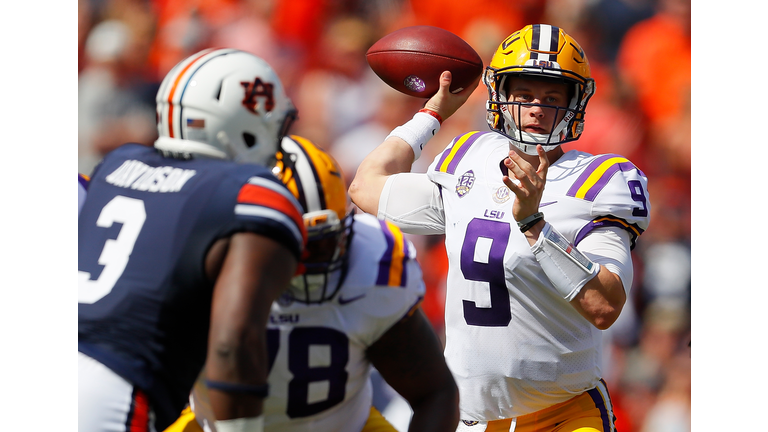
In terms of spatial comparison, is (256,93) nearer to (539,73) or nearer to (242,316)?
(242,316)

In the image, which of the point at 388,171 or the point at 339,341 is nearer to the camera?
the point at 339,341

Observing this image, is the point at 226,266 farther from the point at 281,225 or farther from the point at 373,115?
the point at 373,115

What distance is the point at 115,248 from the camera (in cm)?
148

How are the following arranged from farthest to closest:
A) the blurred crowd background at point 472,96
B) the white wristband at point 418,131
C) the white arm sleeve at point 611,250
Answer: the blurred crowd background at point 472,96 < the white wristband at point 418,131 < the white arm sleeve at point 611,250

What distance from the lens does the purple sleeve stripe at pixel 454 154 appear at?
234 centimetres

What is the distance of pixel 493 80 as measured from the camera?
236 centimetres

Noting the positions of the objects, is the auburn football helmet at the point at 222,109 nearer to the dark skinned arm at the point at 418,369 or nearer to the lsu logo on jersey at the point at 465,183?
the dark skinned arm at the point at 418,369

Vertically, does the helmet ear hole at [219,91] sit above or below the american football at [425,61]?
below

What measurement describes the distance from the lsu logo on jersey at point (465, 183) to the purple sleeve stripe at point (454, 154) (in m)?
0.05

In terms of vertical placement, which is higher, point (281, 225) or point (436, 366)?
point (281, 225)

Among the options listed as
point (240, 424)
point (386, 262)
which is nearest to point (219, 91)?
point (386, 262)

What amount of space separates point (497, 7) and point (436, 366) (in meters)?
2.76

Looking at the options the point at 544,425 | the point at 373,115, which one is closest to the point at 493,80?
the point at 544,425

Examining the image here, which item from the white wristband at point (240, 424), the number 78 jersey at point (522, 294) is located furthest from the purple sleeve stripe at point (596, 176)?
the white wristband at point (240, 424)
